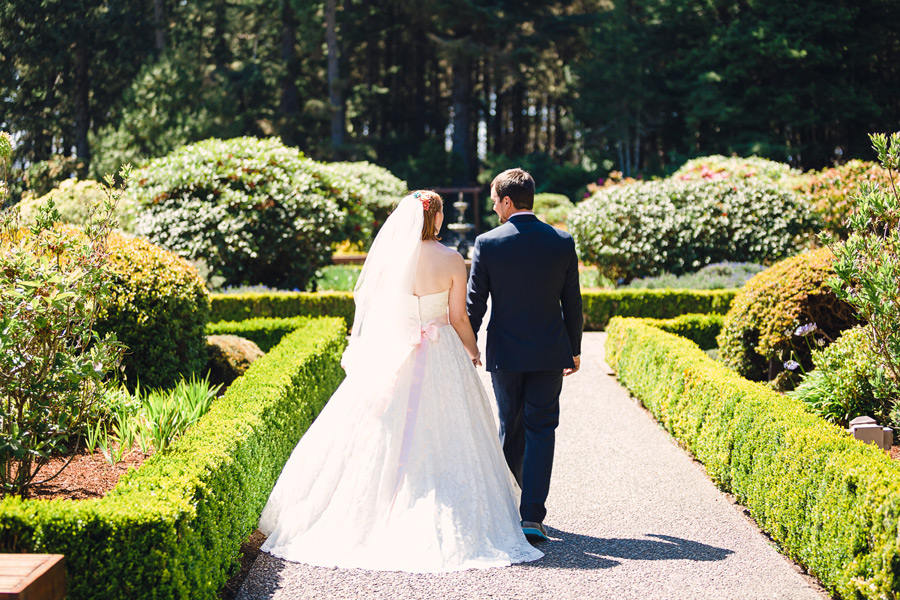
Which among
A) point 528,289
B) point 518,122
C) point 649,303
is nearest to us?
point 528,289

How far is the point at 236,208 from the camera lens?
1158 centimetres

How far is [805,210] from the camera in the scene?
12.7 m

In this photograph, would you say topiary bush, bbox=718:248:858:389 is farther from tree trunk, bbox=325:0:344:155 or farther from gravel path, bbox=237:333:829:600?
tree trunk, bbox=325:0:344:155

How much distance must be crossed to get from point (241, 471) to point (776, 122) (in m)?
28.6

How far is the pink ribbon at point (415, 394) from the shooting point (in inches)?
153

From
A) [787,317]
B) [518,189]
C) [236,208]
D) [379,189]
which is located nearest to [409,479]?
[518,189]

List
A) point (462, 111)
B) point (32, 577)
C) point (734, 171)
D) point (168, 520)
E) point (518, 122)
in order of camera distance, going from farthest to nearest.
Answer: point (518, 122) → point (462, 111) → point (734, 171) → point (168, 520) → point (32, 577)

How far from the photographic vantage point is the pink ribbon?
12.7 feet

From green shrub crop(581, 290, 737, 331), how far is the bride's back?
709cm

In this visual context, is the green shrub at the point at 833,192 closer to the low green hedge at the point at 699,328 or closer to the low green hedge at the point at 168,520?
the low green hedge at the point at 699,328

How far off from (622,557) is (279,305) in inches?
309

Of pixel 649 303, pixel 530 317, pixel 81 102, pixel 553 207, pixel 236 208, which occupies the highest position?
pixel 81 102

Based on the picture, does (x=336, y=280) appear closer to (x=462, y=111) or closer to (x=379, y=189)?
(x=379, y=189)

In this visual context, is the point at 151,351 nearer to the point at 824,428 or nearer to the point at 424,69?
the point at 824,428
